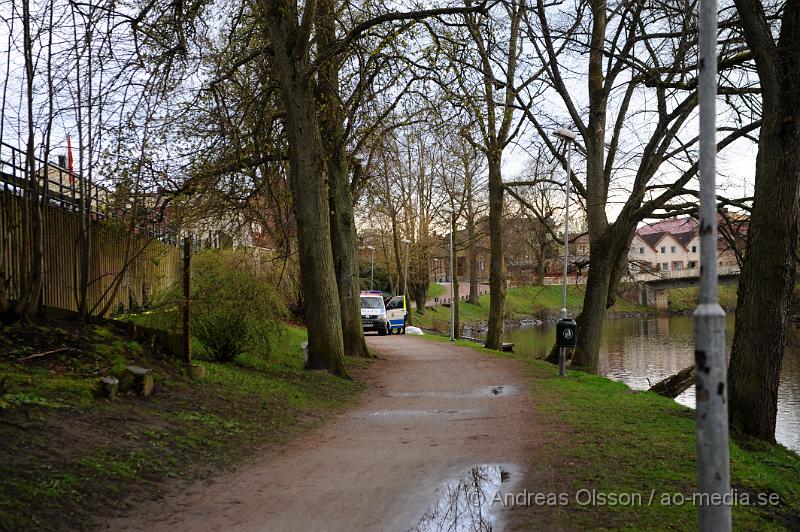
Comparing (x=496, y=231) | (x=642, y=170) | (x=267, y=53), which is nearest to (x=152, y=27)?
(x=267, y=53)

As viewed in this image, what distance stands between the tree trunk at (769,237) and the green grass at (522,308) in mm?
43302

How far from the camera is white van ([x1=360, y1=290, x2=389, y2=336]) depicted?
3912 centimetres

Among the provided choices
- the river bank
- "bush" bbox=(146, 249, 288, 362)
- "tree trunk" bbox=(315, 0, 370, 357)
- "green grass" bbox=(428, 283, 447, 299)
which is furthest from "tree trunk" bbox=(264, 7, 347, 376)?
"green grass" bbox=(428, 283, 447, 299)

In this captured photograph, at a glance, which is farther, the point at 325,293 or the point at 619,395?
the point at 325,293

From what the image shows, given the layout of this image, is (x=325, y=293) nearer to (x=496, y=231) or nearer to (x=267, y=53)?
(x=267, y=53)

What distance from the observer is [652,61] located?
55.2 ft

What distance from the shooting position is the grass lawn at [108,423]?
586 cm

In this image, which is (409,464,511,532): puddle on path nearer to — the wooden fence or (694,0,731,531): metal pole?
(694,0,731,531): metal pole

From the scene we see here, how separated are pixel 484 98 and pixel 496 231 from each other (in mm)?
12073

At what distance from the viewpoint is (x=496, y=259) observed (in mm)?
27672

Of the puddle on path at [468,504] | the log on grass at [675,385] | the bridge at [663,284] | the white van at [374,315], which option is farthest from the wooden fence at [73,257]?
the bridge at [663,284]

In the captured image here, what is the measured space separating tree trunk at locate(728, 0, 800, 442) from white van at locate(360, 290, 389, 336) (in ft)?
95.0

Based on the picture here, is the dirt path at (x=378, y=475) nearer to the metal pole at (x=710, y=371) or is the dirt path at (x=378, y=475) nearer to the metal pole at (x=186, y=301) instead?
the metal pole at (x=710, y=371)

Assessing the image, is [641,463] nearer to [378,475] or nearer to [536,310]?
[378,475]
